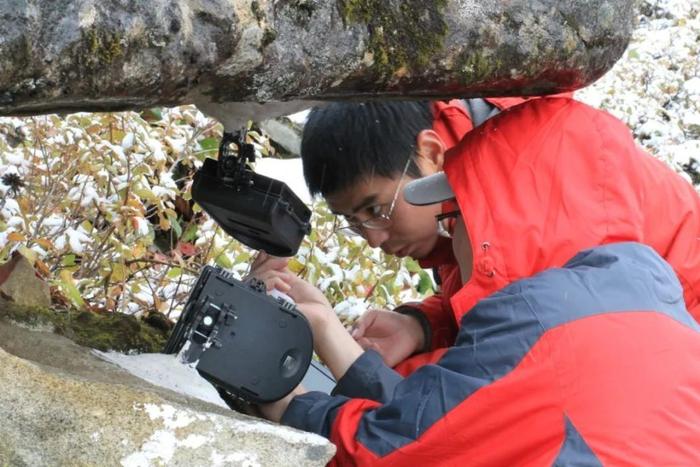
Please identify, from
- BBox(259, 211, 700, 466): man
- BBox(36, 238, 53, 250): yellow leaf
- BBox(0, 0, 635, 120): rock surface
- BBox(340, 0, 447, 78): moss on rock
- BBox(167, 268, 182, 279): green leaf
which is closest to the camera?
BBox(0, 0, 635, 120): rock surface

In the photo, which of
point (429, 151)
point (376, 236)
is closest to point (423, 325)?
point (376, 236)

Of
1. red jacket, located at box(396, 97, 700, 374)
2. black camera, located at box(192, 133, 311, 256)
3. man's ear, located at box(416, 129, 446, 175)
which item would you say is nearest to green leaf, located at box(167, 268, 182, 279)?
man's ear, located at box(416, 129, 446, 175)

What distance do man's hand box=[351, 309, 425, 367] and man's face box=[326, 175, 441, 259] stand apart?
23 centimetres

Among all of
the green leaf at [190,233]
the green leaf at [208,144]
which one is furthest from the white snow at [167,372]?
the green leaf at [208,144]

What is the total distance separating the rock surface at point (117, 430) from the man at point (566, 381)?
28cm

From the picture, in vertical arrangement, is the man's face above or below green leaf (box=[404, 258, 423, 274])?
above

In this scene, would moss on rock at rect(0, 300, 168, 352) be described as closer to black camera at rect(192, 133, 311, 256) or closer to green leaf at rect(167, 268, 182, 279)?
black camera at rect(192, 133, 311, 256)

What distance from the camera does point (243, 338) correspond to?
186cm

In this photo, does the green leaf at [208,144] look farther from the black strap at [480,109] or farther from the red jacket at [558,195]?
the red jacket at [558,195]

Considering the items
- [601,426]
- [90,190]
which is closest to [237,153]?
[601,426]

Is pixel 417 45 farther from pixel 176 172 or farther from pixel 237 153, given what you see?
pixel 176 172

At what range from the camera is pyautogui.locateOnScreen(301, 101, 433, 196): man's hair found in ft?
7.48

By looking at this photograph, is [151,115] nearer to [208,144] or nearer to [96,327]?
[208,144]

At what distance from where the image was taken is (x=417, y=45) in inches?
60.2
